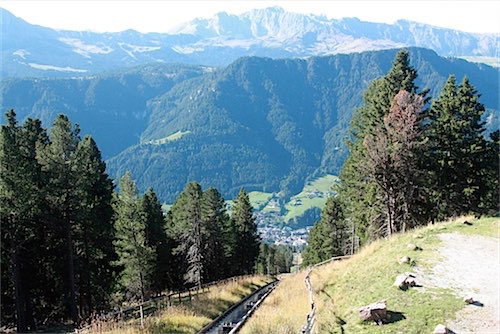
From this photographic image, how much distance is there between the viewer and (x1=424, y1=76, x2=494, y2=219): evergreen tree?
121 ft

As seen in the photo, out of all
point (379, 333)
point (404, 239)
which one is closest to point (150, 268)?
point (404, 239)

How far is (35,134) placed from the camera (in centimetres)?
3441

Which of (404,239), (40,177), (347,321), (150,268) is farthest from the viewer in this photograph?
(150,268)

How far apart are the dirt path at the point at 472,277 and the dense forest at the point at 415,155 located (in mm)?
8344

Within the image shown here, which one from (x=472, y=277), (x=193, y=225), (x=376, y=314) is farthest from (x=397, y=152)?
(x=193, y=225)

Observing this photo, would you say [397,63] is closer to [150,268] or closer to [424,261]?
[424,261]

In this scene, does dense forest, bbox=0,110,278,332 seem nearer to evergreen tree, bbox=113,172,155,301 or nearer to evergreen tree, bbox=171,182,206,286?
evergreen tree, bbox=113,172,155,301

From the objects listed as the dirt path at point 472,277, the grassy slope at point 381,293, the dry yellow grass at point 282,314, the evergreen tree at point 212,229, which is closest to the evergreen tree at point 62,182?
the dry yellow grass at point 282,314

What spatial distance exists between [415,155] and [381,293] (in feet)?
56.8

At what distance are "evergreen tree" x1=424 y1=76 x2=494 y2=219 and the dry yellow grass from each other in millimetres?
18489

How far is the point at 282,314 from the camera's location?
18.0 m

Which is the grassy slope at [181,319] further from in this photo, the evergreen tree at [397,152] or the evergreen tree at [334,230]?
the evergreen tree at [334,230]

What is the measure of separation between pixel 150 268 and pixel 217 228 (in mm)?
20417

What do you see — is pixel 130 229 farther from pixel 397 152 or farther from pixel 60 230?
pixel 397 152
